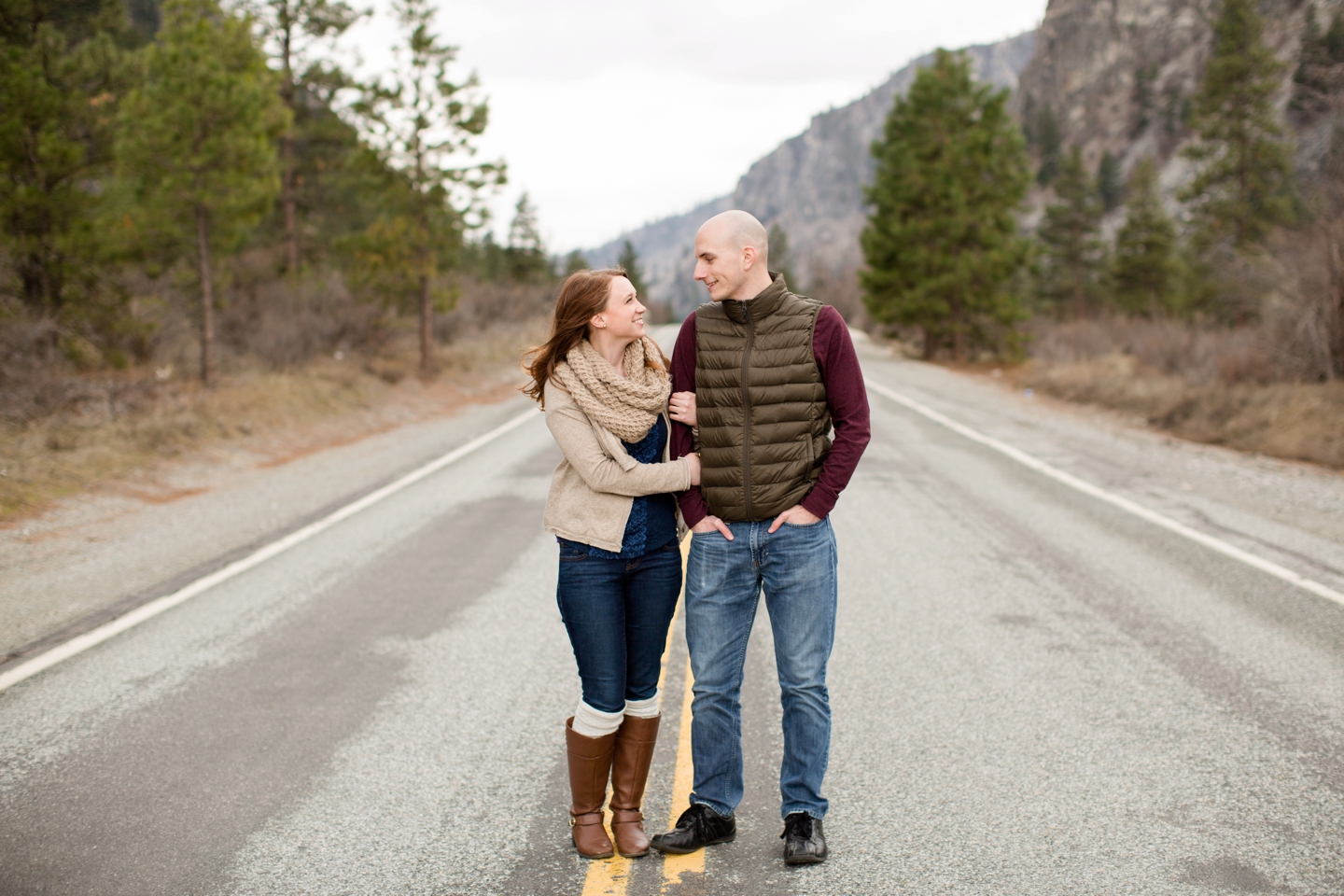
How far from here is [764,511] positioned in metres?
3.03

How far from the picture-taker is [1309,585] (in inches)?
233

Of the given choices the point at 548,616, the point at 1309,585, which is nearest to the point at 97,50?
the point at 548,616

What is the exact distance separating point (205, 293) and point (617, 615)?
13.5m

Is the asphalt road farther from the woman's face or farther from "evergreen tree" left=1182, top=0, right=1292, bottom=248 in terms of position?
"evergreen tree" left=1182, top=0, right=1292, bottom=248

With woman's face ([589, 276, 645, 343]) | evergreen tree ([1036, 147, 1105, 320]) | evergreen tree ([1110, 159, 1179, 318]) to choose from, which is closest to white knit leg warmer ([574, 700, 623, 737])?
woman's face ([589, 276, 645, 343])

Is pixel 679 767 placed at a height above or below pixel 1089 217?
below

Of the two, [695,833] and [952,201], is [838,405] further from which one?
[952,201]

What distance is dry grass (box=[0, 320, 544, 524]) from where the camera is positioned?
9.41m

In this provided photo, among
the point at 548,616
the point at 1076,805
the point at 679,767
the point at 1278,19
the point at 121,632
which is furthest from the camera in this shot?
the point at 1278,19

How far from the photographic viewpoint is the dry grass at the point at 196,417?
370 inches

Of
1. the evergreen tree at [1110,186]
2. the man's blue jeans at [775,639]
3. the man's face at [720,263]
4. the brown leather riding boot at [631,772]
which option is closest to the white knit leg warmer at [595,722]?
the brown leather riding boot at [631,772]

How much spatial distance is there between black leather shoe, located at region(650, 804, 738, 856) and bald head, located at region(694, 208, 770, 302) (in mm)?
1818

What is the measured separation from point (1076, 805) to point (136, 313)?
16172mm

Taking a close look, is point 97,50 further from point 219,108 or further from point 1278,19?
point 1278,19
